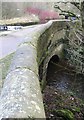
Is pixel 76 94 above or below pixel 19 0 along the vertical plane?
below

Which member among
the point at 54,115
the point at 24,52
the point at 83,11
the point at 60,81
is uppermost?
the point at 83,11

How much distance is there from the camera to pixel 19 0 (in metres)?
29.0

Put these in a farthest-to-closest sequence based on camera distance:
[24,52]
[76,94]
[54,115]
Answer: [76,94] → [54,115] → [24,52]

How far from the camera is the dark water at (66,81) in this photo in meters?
12.9

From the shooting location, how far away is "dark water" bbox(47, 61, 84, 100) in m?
12.9

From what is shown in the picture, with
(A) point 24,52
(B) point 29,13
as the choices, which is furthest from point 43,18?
(A) point 24,52

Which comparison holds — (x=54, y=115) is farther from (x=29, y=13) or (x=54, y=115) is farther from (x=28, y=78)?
(x=29, y=13)

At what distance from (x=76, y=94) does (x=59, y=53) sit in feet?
17.5

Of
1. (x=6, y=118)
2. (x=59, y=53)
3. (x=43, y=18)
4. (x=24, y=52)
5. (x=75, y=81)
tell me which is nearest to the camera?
(x=6, y=118)

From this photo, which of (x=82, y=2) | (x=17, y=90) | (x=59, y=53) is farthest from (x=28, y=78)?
(x=59, y=53)

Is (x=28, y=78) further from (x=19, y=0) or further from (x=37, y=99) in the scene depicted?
(x=19, y=0)

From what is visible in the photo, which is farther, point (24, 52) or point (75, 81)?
point (75, 81)

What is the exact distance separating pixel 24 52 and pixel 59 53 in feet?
41.9

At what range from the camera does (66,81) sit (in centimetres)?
1484
